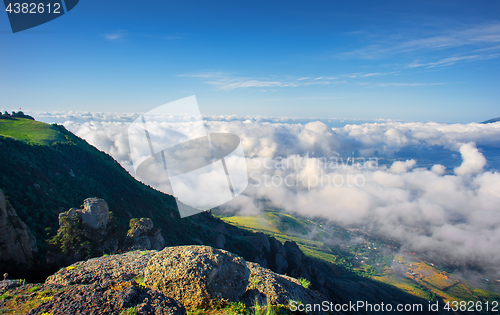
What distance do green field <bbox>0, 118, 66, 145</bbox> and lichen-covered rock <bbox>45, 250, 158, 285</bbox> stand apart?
66.0 meters

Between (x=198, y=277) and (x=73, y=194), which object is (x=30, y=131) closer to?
(x=73, y=194)

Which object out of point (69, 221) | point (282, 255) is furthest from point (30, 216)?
point (282, 255)

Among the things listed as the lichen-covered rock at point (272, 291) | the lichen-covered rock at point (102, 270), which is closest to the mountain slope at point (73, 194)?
the lichen-covered rock at point (102, 270)

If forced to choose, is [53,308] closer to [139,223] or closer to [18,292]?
[18,292]

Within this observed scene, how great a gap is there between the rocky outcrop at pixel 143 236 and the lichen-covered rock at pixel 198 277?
24.9 meters

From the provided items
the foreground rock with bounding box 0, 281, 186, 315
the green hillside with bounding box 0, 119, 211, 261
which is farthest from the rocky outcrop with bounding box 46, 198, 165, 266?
the foreground rock with bounding box 0, 281, 186, 315

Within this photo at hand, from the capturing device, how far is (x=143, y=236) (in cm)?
3209

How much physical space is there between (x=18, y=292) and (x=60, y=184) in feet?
175

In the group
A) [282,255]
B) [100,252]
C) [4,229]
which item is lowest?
[282,255]

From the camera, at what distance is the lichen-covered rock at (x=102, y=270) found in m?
9.27

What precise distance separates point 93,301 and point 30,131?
9196 cm

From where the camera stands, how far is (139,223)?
33.1 meters

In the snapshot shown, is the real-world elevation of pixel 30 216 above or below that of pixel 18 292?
below

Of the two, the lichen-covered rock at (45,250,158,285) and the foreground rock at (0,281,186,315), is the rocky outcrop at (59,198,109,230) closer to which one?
the lichen-covered rock at (45,250,158,285)
